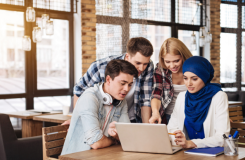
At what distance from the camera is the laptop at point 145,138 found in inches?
67.2

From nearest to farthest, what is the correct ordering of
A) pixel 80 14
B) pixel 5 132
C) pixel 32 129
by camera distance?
pixel 5 132
pixel 32 129
pixel 80 14

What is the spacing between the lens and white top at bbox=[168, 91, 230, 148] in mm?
1914

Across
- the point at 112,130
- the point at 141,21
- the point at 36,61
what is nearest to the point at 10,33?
the point at 36,61

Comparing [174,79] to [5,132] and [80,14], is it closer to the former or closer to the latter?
[5,132]

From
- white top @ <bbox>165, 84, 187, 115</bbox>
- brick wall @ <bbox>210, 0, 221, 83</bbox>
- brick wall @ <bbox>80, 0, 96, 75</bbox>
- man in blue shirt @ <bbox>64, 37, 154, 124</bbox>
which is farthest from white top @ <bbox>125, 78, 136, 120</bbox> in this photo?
brick wall @ <bbox>210, 0, 221, 83</bbox>

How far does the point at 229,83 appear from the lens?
301 inches

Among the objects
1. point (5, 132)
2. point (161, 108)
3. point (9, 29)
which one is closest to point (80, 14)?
point (9, 29)

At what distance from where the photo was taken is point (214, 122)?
83.0 inches

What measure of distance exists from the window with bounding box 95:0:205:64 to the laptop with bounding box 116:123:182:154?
3829 millimetres

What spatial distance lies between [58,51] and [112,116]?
3.61 metres

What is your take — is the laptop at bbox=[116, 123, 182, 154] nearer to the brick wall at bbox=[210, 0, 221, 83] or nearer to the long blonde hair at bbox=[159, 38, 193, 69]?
the long blonde hair at bbox=[159, 38, 193, 69]

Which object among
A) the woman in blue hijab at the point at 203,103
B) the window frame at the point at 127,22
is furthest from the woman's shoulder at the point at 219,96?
the window frame at the point at 127,22

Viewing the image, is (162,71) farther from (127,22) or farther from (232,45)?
(232,45)

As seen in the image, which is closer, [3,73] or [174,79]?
[174,79]
